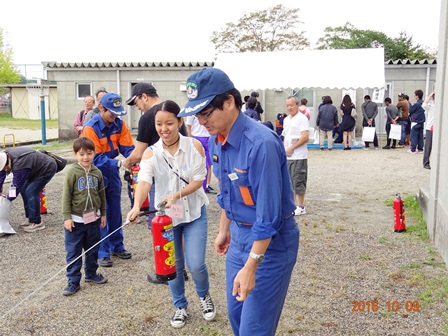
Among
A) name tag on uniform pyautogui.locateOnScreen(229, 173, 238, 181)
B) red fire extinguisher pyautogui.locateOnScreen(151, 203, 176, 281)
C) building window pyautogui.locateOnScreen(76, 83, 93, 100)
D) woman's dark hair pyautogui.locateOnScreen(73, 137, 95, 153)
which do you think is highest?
building window pyautogui.locateOnScreen(76, 83, 93, 100)

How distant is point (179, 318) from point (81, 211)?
1.50 m

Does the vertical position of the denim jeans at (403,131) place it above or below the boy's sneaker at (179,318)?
above

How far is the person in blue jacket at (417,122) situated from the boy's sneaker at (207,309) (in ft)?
41.1

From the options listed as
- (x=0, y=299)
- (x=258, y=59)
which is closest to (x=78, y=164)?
(x=0, y=299)

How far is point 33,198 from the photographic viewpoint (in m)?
6.89

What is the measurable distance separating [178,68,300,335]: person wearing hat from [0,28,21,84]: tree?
201 feet

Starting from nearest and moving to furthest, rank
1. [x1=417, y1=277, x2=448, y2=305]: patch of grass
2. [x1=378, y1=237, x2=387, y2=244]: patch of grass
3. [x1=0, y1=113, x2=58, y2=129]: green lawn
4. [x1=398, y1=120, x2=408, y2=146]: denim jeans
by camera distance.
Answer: [x1=417, y1=277, x2=448, y2=305]: patch of grass < [x1=378, y1=237, x2=387, y2=244]: patch of grass < [x1=398, y1=120, x2=408, y2=146]: denim jeans < [x1=0, y1=113, x2=58, y2=129]: green lawn

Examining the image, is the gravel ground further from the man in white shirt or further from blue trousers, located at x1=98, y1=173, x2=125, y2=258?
the man in white shirt

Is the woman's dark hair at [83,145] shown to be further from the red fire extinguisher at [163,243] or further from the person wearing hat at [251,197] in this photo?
the person wearing hat at [251,197]

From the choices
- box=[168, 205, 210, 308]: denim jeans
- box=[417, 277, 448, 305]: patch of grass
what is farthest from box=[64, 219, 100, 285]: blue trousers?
box=[417, 277, 448, 305]: patch of grass

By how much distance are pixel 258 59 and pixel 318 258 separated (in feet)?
43.4

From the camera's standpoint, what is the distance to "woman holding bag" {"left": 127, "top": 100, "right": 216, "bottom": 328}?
3680mm

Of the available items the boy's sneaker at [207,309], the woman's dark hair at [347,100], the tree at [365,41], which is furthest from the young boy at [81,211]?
the tree at [365,41]

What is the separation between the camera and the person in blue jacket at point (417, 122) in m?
14.8
